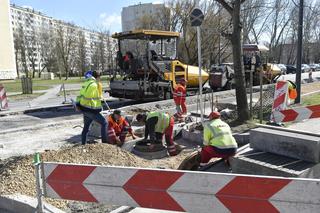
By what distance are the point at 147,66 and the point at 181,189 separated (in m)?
12.1

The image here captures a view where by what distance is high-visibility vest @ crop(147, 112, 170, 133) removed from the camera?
7.59m

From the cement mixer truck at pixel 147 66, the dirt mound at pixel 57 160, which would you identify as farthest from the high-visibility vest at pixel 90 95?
the cement mixer truck at pixel 147 66

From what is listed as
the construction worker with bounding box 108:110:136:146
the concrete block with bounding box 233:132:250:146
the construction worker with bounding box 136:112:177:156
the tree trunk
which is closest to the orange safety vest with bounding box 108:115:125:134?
the construction worker with bounding box 108:110:136:146

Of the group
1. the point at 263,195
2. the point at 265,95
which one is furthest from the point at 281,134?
the point at 265,95

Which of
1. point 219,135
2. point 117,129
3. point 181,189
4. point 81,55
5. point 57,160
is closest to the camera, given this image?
point 181,189

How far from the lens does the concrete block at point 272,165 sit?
496 cm

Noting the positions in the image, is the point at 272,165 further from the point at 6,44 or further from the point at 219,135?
the point at 6,44

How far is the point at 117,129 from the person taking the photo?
8.32 meters

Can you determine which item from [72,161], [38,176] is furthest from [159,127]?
[38,176]

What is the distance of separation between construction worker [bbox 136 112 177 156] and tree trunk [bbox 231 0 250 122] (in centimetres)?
259

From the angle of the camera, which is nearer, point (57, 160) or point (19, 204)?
point (19, 204)

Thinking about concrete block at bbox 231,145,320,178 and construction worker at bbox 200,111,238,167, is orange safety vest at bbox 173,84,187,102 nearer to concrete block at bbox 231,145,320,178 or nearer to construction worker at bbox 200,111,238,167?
construction worker at bbox 200,111,238,167

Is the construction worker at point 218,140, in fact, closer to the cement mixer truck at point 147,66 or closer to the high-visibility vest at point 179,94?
the high-visibility vest at point 179,94

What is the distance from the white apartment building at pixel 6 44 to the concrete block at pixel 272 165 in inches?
2804
